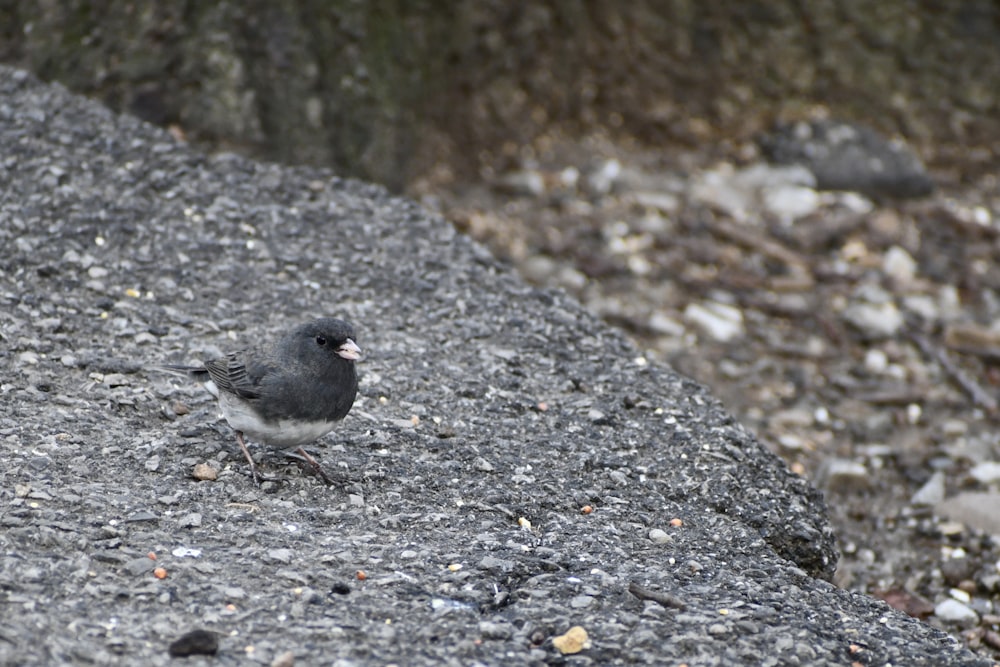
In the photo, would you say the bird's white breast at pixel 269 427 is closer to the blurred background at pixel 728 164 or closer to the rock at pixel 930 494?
the blurred background at pixel 728 164

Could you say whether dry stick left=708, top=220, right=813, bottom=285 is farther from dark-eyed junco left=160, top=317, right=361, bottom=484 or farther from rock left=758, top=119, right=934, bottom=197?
dark-eyed junco left=160, top=317, right=361, bottom=484

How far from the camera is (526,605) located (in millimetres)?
2926

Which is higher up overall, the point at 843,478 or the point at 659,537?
the point at 659,537

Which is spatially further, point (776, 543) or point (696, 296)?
point (696, 296)

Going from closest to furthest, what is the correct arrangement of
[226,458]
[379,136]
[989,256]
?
[226,458] → [379,136] → [989,256]

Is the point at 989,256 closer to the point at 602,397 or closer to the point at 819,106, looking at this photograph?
the point at 819,106

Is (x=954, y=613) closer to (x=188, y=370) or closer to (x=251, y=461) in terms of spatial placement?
(x=251, y=461)

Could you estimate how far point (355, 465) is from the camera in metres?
3.61

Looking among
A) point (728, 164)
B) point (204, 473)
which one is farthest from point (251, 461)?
point (728, 164)

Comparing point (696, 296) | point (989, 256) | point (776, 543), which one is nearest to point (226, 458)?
point (776, 543)

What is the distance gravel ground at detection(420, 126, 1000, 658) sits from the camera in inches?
183

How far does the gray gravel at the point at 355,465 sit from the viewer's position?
2.81m

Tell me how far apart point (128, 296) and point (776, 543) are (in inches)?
97.3

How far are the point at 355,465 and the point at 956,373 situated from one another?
3.34 metres
